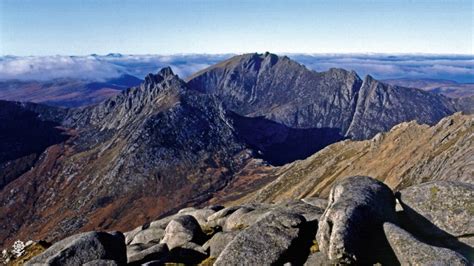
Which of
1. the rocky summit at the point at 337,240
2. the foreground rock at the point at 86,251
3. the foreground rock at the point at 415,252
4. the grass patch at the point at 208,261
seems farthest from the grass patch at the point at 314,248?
the foreground rock at the point at 86,251

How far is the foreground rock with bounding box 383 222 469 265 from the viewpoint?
2653 centimetres

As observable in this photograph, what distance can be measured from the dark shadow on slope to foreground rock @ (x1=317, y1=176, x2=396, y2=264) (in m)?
1.62

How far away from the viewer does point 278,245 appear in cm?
3188

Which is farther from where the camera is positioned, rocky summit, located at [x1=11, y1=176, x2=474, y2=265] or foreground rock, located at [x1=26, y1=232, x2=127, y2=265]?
foreground rock, located at [x1=26, y1=232, x2=127, y2=265]

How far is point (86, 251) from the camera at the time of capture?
35.3 meters

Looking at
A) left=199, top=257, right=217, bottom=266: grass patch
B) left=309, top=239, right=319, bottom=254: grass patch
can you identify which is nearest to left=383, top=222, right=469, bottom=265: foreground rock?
left=309, top=239, right=319, bottom=254: grass patch

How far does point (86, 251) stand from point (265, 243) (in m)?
13.7

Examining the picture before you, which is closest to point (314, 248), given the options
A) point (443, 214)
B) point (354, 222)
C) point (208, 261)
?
point (354, 222)

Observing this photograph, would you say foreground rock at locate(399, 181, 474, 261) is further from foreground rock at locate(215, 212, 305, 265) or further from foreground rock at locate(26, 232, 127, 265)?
foreground rock at locate(26, 232, 127, 265)

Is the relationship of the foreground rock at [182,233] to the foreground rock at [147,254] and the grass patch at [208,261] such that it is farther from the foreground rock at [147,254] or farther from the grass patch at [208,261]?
the grass patch at [208,261]

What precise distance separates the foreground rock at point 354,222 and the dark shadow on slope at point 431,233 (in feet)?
5.30

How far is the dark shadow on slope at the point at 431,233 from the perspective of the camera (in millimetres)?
32281

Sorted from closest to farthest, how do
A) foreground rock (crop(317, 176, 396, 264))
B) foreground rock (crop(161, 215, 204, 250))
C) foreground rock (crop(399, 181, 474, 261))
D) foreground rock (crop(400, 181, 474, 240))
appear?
1. foreground rock (crop(317, 176, 396, 264))
2. foreground rock (crop(399, 181, 474, 261))
3. foreground rock (crop(400, 181, 474, 240))
4. foreground rock (crop(161, 215, 204, 250))

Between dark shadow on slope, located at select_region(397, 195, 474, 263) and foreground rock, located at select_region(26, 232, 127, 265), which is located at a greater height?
dark shadow on slope, located at select_region(397, 195, 474, 263)
